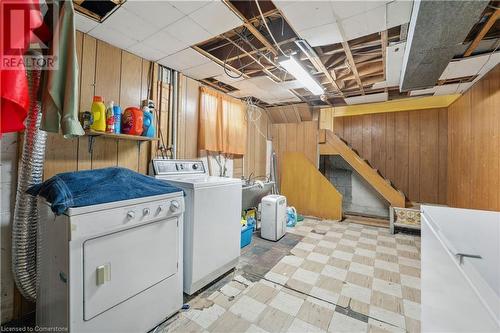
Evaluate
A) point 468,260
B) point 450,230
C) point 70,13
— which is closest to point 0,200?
point 70,13

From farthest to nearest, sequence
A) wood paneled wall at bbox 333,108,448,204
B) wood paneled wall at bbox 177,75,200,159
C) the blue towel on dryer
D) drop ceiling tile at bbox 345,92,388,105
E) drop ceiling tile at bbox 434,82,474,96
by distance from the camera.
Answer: wood paneled wall at bbox 333,108,448,204
drop ceiling tile at bbox 345,92,388,105
drop ceiling tile at bbox 434,82,474,96
wood paneled wall at bbox 177,75,200,159
the blue towel on dryer

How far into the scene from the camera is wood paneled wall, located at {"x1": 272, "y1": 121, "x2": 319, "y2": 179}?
15.5 feet

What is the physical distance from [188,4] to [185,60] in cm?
99

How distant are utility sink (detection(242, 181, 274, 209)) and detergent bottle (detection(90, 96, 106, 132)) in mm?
1877

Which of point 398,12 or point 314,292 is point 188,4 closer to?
point 398,12

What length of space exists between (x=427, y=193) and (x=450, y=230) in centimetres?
461

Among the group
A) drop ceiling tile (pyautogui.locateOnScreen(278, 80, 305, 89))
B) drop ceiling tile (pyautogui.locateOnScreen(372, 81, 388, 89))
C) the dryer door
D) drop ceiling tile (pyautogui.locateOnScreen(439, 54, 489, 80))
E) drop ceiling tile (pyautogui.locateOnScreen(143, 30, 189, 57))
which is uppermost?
drop ceiling tile (pyautogui.locateOnScreen(372, 81, 388, 89))

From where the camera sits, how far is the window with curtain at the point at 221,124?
10.7ft

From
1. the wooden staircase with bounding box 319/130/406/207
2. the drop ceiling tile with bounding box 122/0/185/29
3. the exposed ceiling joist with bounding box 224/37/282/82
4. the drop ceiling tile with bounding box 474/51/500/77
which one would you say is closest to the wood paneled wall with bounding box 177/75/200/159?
the exposed ceiling joist with bounding box 224/37/282/82

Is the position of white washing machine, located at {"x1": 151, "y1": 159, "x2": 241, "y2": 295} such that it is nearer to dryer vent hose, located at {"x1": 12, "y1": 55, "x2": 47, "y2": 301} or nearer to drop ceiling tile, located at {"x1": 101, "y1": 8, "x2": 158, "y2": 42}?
dryer vent hose, located at {"x1": 12, "y1": 55, "x2": 47, "y2": 301}

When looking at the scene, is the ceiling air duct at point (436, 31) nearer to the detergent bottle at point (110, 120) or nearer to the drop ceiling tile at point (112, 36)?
the drop ceiling tile at point (112, 36)

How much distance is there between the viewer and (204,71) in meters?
2.91

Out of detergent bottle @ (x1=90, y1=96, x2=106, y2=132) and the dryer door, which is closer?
the dryer door

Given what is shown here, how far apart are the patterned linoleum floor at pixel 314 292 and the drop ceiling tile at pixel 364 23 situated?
250cm
